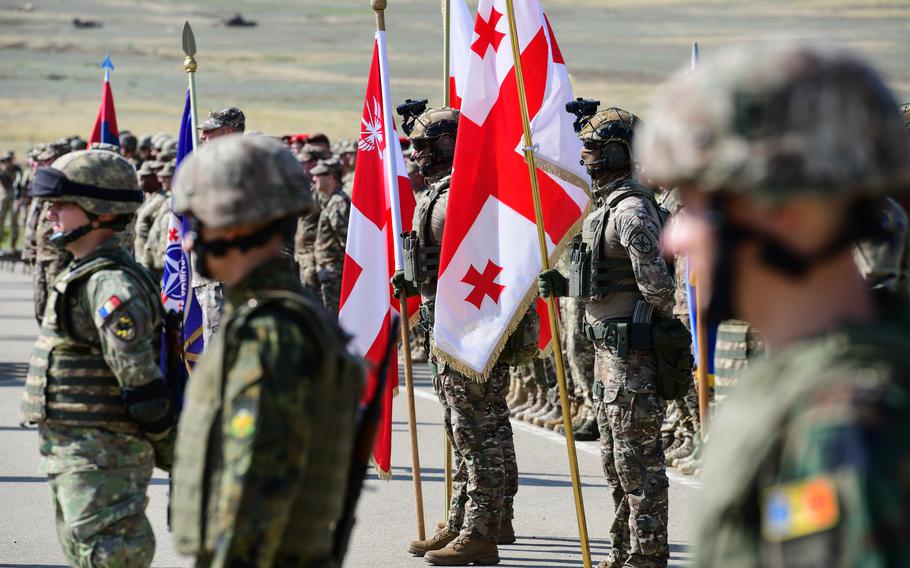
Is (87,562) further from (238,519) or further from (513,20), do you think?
(513,20)

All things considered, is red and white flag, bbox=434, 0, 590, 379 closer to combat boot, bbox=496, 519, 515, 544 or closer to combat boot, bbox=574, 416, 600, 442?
combat boot, bbox=496, 519, 515, 544

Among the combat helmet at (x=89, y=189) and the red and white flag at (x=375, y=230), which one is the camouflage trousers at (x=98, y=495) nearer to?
the combat helmet at (x=89, y=189)

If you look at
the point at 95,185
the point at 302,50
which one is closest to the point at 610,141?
the point at 95,185

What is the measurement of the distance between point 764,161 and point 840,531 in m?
0.53

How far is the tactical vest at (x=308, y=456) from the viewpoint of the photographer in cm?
329

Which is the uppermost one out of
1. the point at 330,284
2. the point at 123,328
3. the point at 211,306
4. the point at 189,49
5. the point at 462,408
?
the point at 189,49

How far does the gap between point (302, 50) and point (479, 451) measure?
69.7m

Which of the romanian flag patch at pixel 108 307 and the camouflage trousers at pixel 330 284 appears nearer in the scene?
the romanian flag patch at pixel 108 307

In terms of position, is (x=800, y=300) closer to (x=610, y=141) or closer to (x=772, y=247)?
(x=772, y=247)

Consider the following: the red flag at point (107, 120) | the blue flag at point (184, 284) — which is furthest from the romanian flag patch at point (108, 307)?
the red flag at point (107, 120)

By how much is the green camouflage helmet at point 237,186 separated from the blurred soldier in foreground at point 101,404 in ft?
4.99

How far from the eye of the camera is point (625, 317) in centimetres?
715

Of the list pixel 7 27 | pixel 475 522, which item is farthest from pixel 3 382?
pixel 7 27

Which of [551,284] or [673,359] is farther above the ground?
[551,284]
